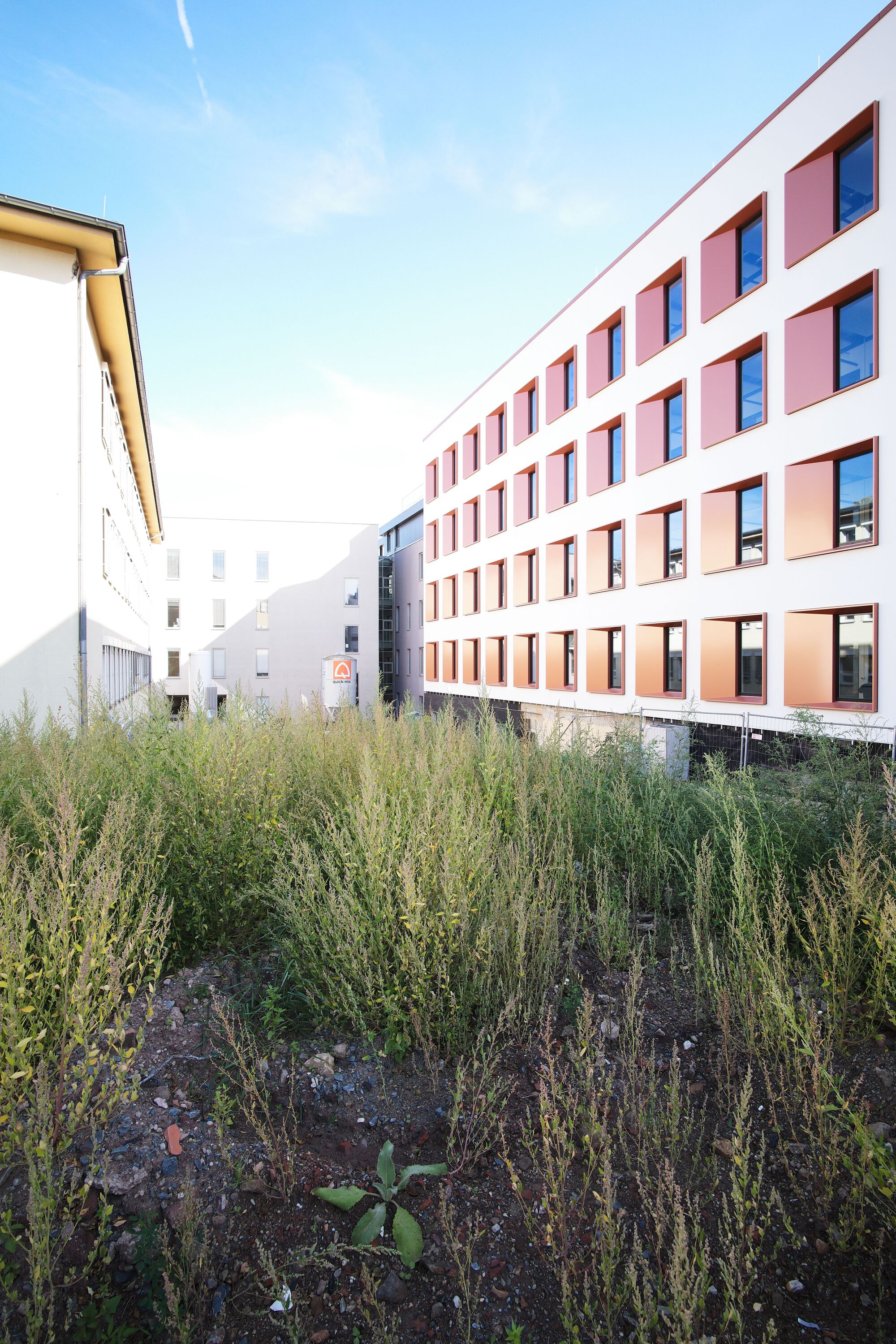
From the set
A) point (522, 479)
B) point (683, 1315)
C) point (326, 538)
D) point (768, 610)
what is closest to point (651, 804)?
point (683, 1315)

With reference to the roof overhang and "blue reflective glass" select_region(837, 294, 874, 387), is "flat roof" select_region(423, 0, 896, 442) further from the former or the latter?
the roof overhang

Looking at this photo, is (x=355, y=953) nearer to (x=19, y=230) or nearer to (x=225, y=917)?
(x=225, y=917)

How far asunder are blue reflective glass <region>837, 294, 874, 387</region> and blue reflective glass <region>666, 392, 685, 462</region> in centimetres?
435

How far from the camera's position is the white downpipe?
12156mm

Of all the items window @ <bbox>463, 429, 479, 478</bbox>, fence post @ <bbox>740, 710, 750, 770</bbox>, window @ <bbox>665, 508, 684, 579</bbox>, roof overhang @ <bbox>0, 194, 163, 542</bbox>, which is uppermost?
window @ <bbox>463, 429, 479, 478</bbox>

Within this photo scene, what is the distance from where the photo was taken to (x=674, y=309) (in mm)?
17672

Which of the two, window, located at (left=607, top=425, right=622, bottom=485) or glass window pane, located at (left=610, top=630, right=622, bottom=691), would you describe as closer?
glass window pane, located at (left=610, top=630, right=622, bottom=691)

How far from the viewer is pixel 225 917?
398 cm

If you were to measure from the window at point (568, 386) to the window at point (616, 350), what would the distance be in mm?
2285

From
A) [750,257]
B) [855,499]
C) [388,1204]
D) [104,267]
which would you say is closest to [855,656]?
[855,499]

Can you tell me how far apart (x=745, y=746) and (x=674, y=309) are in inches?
470

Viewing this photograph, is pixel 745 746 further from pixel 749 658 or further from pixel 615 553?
pixel 615 553

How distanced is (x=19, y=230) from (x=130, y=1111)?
1420 centimetres

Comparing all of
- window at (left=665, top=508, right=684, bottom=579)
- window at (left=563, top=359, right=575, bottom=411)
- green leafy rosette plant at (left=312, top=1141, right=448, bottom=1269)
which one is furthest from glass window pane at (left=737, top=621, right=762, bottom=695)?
green leafy rosette plant at (left=312, top=1141, right=448, bottom=1269)
